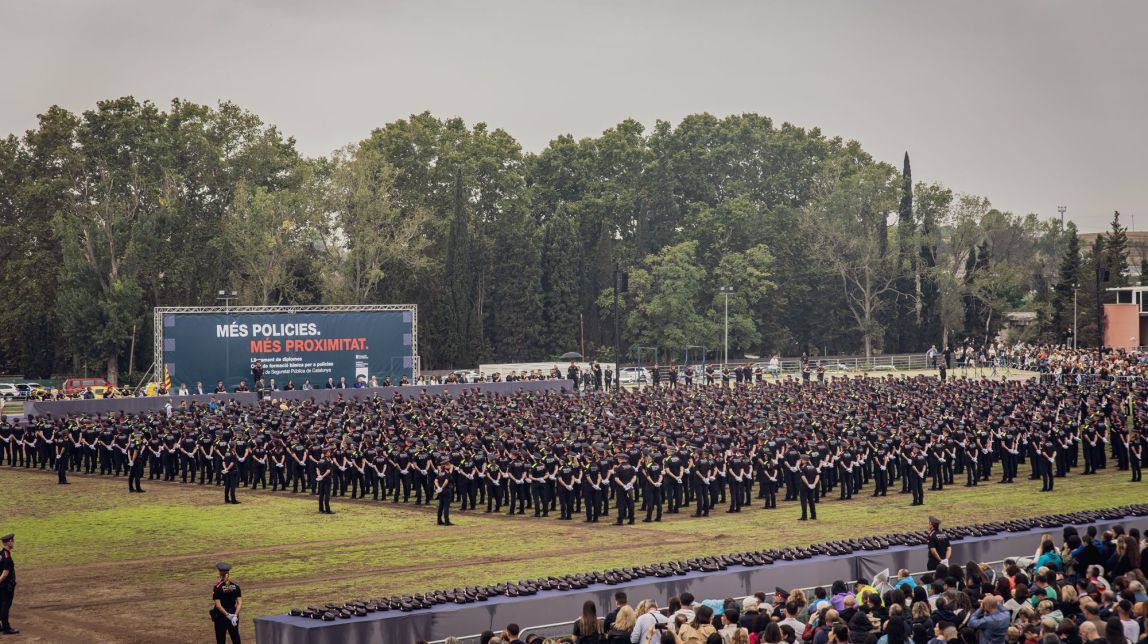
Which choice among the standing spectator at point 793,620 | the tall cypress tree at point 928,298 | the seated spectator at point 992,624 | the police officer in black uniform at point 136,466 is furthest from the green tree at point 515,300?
the seated spectator at point 992,624

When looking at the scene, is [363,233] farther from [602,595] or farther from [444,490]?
[602,595]

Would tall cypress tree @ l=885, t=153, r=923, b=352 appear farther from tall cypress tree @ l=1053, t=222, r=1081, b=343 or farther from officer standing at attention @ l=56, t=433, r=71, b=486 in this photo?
officer standing at attention @ l=56, t=433, r=71, b=486

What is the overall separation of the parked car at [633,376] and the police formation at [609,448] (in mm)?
21642

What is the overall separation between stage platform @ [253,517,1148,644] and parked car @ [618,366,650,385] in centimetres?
4440

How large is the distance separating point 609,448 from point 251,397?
2111cm

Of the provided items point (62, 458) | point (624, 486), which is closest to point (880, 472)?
point (624, 486)

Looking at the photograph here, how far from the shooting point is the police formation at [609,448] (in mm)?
27234

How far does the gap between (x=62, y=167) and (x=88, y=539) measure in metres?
58.4

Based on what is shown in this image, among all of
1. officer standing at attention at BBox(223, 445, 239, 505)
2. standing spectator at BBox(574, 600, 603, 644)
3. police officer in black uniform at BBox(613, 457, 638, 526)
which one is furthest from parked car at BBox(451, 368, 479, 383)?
standing spectator at BBox(574, 600, 603, 644)

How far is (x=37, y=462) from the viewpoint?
123 feet

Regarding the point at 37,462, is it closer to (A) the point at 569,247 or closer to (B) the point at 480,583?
(B) the point at 480,583

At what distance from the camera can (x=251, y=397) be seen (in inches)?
1768

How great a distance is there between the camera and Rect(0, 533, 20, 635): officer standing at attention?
1667cm

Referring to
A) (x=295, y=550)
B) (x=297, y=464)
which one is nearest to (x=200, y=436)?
(x=297, y=464)
